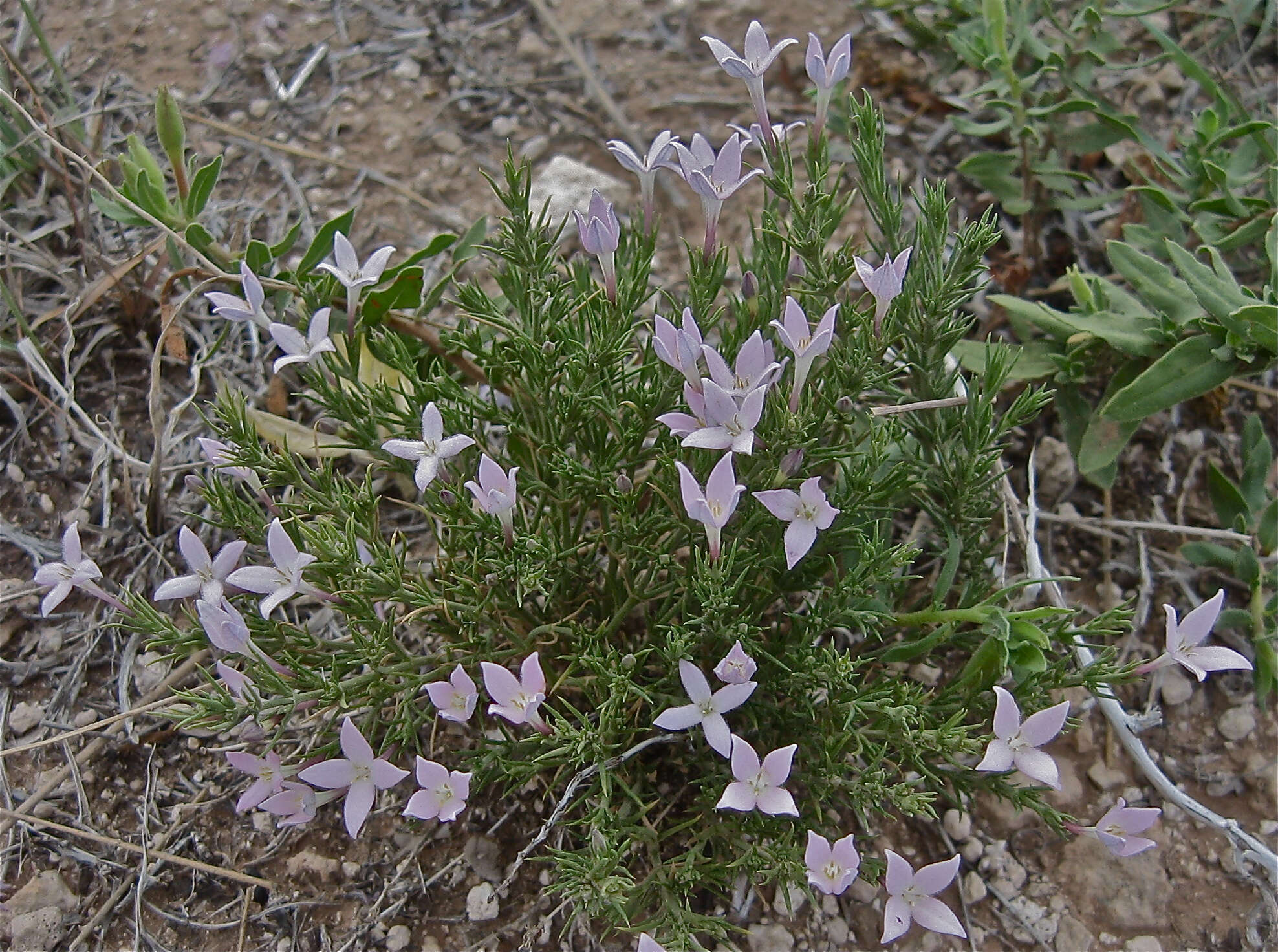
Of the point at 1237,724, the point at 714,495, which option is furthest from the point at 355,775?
the point at 1237,724

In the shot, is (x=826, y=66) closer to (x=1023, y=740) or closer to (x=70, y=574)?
(x=1023, y=740)

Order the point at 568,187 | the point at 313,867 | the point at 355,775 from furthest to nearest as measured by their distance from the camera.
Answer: the point at 568,187
the point at 313,867
the point at 355,775

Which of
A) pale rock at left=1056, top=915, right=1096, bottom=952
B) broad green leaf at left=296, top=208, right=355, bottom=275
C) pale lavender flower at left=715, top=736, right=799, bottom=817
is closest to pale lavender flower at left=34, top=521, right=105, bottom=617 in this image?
broad green leaf at left=296, top=208, right=355, bottom=275

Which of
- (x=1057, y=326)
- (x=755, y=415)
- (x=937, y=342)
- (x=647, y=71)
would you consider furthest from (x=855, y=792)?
(x=647, y=71)

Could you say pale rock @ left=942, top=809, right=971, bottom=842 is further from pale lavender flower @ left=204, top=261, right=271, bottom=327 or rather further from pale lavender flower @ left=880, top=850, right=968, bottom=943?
pale lavender flower @ left=204, top=261, right=271, bottom=327

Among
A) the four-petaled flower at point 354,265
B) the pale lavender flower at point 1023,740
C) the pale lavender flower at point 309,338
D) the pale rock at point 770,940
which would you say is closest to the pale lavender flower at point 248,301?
the pale lavender flower at point 309,338

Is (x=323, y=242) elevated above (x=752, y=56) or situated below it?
below
